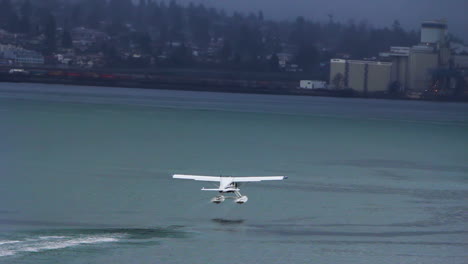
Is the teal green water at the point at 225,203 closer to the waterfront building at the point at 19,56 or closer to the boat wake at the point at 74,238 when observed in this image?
the boat wake at the point at 74,238

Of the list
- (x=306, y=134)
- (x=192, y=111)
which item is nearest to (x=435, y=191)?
(x=306, y=134)

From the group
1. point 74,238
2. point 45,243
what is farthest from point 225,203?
point 45,243

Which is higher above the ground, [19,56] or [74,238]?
[19,56]

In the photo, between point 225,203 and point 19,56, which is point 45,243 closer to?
point 225,203

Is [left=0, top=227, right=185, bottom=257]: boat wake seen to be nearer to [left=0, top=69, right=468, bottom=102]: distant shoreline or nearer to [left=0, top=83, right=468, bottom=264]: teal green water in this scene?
[left=0, top=83, right=468, bottom=264]: teal green water

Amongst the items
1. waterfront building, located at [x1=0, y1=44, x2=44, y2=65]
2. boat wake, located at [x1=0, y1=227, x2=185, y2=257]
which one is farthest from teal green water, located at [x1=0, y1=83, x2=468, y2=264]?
waterfront building, located at [x1=0, y1=44, x2=44, y2=65]

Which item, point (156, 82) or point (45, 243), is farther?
point (156, 82)

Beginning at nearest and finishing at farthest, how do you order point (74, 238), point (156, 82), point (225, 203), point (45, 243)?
point (45, 243), point (74, 238), point (225, 203), point (156, 82)

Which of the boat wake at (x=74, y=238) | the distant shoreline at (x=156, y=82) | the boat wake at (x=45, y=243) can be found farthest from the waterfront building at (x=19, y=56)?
the boat wake at (x=45, y=243)

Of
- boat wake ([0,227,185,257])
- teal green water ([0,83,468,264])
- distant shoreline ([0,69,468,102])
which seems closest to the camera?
boat wake ([0,227,185,257])

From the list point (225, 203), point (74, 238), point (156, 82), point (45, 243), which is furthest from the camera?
point (156, 82)
